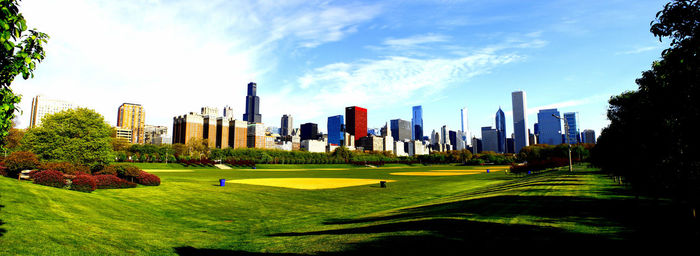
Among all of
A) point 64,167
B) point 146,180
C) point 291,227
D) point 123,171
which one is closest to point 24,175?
point 64,167

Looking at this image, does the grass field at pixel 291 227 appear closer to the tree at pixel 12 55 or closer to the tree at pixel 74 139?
the tree at pixel 12 55

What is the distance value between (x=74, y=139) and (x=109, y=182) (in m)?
8.90

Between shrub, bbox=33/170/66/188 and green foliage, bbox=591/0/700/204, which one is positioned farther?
shrub, bbox=33/170/66/188

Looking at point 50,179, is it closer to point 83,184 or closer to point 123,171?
point 83,184

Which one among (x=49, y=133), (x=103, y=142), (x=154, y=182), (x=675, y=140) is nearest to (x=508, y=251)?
(x=675, y=140)

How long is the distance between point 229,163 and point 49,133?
109m

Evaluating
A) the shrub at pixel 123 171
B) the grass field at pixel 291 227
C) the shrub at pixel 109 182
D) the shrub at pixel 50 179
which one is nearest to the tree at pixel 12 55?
the grass field at pixel 291 227

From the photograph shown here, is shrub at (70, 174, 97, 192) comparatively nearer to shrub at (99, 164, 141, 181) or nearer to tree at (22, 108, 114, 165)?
shrub at (99, 164, 141, 181)

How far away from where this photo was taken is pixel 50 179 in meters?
26.3

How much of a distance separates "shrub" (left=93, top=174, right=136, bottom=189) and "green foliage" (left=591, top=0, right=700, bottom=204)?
3787 cm

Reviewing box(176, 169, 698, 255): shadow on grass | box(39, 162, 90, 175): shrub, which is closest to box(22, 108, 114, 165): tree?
box(39, 162, 90, 175): shrub

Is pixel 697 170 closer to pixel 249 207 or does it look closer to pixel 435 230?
pixel 435 230

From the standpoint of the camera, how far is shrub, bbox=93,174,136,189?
30794mm

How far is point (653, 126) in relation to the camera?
1350 cm
